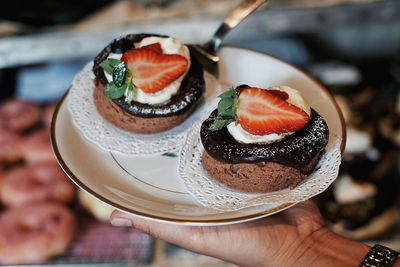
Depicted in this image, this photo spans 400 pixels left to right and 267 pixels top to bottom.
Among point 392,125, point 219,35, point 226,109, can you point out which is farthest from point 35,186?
point 392,125

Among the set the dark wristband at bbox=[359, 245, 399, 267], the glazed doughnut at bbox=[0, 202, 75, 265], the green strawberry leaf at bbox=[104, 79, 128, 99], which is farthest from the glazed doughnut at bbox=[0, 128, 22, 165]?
the dark wristband at bbox=[359, 245, 399, 267]

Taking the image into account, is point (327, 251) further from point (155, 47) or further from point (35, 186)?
point (35, 186)

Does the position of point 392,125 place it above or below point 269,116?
below

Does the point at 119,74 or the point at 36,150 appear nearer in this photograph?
the point at 119,74

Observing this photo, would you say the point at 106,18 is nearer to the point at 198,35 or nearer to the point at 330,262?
the point at 198,35

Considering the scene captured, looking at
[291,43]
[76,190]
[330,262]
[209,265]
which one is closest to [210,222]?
[330,262]
